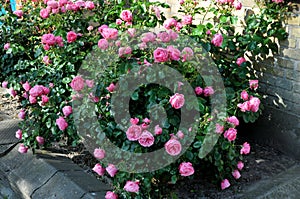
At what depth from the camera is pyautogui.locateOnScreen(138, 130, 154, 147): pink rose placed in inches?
89.0

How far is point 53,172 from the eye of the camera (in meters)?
2.79

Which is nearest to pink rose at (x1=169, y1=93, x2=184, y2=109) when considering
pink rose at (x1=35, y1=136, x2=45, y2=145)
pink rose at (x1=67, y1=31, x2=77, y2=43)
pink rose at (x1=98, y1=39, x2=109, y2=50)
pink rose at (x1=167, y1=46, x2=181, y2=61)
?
pink rose at (x1=167, y1=46, x2=181, y2=61)

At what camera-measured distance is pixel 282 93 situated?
3.06m

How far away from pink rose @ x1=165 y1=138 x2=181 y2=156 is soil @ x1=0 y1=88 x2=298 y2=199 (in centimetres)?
39

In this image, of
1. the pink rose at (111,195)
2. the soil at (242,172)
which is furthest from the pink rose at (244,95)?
the pink rose at (111,195)

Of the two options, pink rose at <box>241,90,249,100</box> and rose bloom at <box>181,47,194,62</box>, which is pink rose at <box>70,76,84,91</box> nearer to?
rose bloom at <box>181,47,194,62</box>

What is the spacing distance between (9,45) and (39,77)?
22.6 inches

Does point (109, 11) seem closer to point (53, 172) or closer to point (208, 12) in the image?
point (208, 12)

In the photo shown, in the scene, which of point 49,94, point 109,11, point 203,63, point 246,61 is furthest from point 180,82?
point 109,11

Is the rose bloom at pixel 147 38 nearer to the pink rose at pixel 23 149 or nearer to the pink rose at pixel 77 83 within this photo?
the pink rose at pixel 77 83

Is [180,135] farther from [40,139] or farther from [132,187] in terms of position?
[40,139]

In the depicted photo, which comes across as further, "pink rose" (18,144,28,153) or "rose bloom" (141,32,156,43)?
"pink rose" (18,144,28,153)

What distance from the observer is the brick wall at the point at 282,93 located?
2920 mm

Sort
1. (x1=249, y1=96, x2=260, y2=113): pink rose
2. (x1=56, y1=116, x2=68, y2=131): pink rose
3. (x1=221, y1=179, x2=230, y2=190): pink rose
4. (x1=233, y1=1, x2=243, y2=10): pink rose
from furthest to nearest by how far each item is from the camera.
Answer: (x1=233, y1=1, x2=243, y2=10): pink rose → (x1=56, y1=116, x2=68, y2=131): pink rose → (x1=221, y1=179, x2=230, y2=190): pink rose → (x1=249, y1=96, x2=260, y2=113): pink rose
